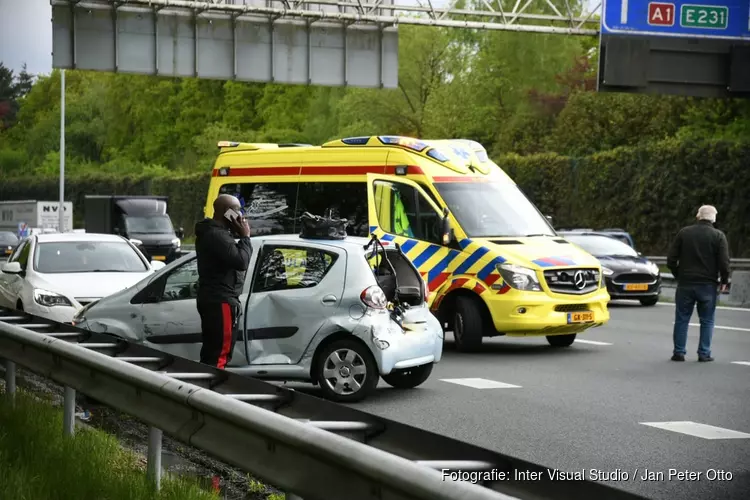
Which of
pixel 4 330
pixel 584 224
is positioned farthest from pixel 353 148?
pixel 584 224

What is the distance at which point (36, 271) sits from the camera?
1628 centimetres

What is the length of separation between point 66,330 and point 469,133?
54.7 m

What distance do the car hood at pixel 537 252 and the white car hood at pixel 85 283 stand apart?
4.20m

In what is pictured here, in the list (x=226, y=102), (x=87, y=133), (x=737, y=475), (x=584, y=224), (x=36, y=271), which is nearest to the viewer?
(x=737, y=475)

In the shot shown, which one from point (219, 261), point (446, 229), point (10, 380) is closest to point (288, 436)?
point (10, 380)

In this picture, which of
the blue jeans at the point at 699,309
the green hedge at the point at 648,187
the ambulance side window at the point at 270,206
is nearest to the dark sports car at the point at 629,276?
the ambulance side window at the point at 270,206

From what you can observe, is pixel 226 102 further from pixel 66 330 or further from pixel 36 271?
pixel 66 330

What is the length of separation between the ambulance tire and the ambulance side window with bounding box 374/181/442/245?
0.87 meters

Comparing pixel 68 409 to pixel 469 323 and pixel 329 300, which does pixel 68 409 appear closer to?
pixel 329 300

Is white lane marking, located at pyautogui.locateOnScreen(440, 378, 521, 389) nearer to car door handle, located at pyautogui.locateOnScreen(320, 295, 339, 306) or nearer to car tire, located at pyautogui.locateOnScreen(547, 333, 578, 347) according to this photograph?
car door handle, located at pyautogui.locateOnScreen(320, 295, 339, 306)

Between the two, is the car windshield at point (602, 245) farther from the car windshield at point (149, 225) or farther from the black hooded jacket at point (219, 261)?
the car windshield at point (149, 225)

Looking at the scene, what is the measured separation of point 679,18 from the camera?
26.2m

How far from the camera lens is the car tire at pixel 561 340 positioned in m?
17.2

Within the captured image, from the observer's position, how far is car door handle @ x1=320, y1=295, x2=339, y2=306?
1120 centimetres
